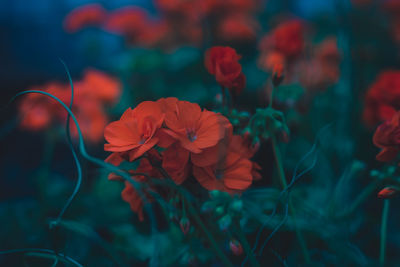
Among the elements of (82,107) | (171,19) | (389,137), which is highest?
(389,137)

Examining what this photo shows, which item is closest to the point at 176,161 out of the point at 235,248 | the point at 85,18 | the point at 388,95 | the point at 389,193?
the point at 235,248

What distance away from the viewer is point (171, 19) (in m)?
1.55

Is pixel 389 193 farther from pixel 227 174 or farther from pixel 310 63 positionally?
pixel 310 63

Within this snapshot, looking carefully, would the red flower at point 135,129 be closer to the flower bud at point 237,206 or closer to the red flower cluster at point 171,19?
the flower bud at point 237,206

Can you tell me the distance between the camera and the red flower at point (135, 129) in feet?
1.39

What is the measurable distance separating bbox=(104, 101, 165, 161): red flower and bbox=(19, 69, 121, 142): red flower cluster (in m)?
0.39

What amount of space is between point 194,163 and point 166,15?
126 centimetres

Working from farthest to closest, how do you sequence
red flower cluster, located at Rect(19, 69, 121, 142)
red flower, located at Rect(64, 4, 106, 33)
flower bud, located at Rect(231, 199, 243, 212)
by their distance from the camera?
1. red flower, located at Rect(64, 4, 106, 33)
2. red flower cluster, located at Rect(19, 69, 121, 142)
3. flower bud, located at Rect(231, 199, 243, 212)

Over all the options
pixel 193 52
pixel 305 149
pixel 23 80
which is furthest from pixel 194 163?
pixel 23 80

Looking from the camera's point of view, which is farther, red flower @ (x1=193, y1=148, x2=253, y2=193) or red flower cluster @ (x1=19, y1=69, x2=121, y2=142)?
red flower cluster @ (x1=19, y1=69, x2=121, y2=142)

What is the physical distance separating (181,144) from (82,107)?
21.7 inches

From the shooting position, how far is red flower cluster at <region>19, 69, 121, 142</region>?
83 centimetres

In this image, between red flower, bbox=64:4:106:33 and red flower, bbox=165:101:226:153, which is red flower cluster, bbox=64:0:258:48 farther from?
red flower, bbox=165:101:226:153

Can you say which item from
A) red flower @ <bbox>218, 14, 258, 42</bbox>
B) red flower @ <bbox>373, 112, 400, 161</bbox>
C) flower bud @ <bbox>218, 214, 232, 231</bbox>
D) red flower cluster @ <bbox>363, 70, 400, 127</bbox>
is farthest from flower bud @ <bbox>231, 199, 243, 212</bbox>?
red flower @ <bbox>218, 14, 258, 42</bbox>
